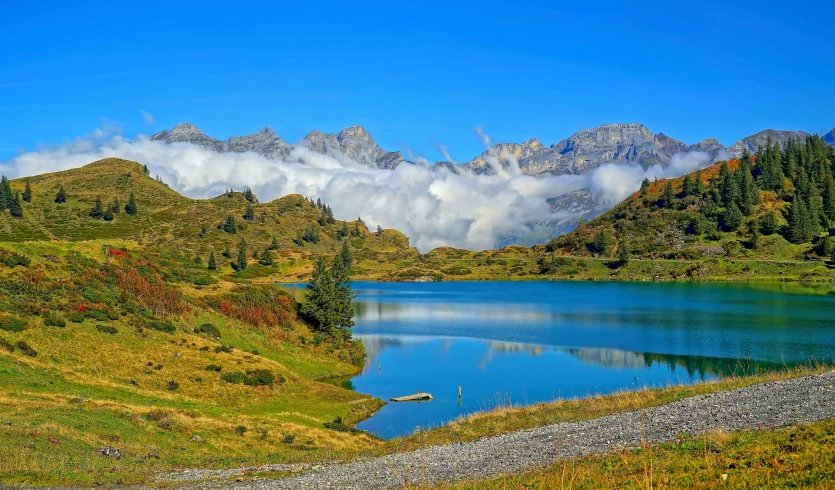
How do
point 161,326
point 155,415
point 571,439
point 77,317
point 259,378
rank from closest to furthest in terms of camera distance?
point 571,439
point 155,415
point 77,317
point 259,378
point 161,326

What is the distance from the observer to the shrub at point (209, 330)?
227 ft

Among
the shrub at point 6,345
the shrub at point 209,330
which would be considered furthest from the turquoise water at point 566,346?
the shrub at point 6,345

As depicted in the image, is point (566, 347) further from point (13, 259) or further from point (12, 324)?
point (13, 259)

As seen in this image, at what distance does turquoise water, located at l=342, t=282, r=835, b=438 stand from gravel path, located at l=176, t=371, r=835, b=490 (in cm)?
1521

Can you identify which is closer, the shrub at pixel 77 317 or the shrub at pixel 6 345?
the shrub at pixel 6 345

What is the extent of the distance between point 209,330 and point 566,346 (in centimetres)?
5584

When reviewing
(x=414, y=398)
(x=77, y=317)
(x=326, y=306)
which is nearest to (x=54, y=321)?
(x=77, y=317)

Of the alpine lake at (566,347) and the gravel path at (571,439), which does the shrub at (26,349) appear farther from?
the gravel path at (571,439)

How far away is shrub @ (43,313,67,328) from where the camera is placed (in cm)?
5225

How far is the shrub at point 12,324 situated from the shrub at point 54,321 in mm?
1984

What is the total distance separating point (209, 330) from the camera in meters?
70.1

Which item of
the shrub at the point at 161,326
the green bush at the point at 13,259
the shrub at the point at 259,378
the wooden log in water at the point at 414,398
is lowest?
the wooden log in water at the point at 414,398

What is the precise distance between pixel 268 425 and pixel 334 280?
165 feet

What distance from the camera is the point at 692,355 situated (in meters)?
80.0
